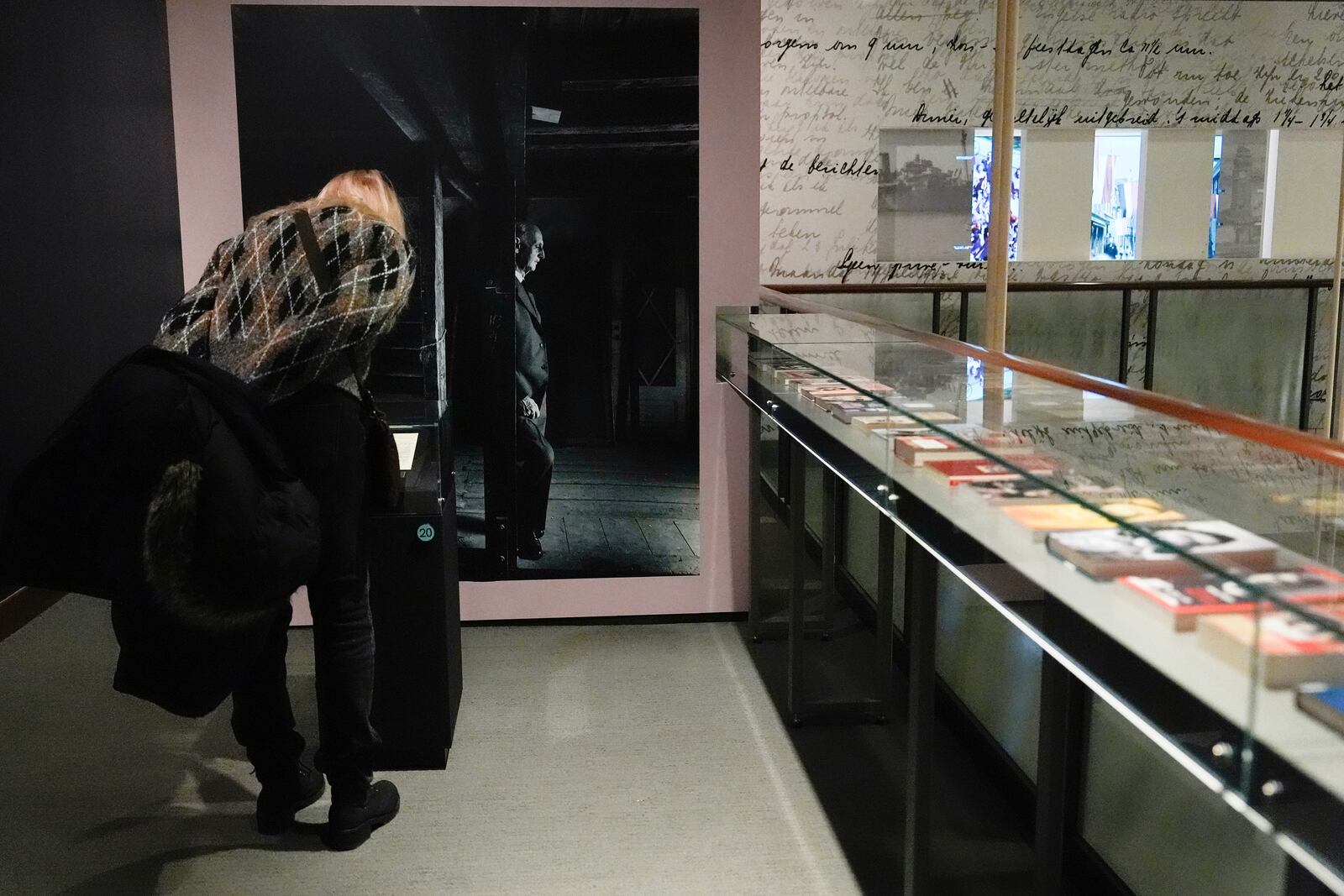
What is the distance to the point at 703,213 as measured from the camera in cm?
393

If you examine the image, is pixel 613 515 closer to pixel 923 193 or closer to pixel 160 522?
pixel 160 522

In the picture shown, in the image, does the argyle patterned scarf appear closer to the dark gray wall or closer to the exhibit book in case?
the exhibit book in case

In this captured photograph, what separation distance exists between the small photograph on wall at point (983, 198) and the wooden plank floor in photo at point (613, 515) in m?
2.94

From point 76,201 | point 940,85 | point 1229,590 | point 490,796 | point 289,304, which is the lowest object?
point 490,796

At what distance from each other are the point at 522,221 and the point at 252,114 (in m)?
0.92

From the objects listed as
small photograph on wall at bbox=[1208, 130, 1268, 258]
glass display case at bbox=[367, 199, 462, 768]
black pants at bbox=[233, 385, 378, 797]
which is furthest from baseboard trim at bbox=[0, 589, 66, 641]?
small photograph on wall at bbox=[1208, 130, 1268, 258]

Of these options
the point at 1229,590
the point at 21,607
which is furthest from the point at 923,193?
the point at 1229,590

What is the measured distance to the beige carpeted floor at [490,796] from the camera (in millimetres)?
2428

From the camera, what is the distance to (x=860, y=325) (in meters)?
3.29

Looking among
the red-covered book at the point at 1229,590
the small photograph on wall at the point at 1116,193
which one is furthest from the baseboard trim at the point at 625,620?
the small photograph on wall at the point at 1116,193

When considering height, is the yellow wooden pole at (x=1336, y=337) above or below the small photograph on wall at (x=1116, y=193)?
below

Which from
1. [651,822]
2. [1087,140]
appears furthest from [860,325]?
[1087,140]

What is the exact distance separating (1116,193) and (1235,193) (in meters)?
0.76

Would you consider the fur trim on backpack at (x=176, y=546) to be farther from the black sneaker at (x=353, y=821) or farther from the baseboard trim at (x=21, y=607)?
the baseboard trim at (x=21, y=607)
